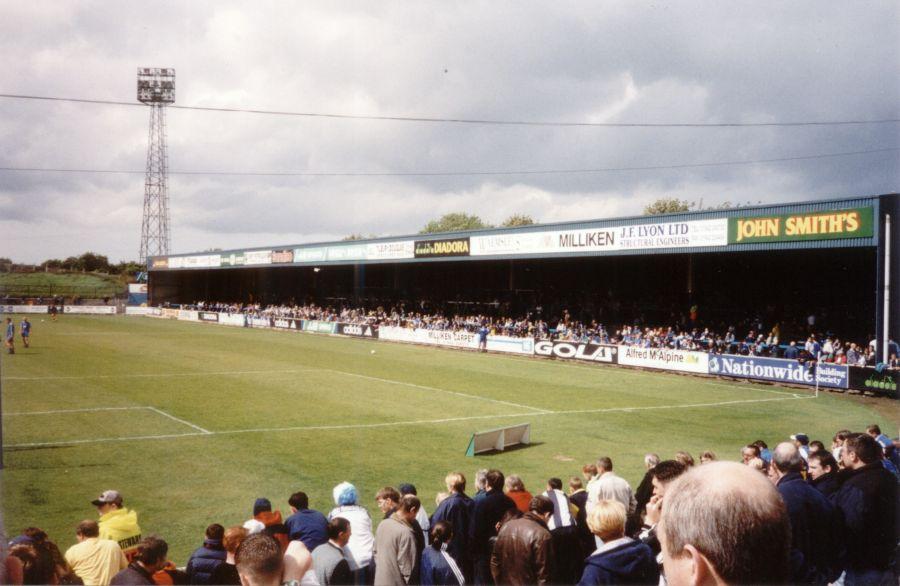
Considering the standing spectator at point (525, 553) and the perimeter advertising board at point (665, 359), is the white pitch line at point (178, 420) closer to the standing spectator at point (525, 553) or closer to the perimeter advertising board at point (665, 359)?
the standing spectator at point (525, 553)

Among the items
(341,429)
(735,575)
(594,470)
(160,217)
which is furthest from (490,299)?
(160,217)

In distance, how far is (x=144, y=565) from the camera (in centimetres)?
537

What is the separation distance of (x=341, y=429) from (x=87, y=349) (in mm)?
26671

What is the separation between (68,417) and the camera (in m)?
19.4

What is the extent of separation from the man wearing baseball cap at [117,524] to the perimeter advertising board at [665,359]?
28.2m

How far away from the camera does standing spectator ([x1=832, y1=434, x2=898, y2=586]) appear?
573 centimetres

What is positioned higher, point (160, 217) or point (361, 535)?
point (160, 217)

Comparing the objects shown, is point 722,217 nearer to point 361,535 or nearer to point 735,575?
point 361,535

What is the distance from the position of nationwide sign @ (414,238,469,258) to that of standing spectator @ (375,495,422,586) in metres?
40.8

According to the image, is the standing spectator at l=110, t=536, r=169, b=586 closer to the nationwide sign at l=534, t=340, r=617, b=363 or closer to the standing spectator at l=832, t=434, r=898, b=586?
the standing spectator at l=832, t=434, r=898, b=586

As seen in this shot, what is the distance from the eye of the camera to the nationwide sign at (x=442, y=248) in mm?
47175

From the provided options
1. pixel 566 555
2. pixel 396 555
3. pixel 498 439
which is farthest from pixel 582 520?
pixel 498 439

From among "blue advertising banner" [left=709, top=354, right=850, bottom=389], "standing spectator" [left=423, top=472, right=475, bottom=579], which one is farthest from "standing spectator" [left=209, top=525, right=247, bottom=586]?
"blue advertising banner" [left=709, top=354, right=850, bottom=389]

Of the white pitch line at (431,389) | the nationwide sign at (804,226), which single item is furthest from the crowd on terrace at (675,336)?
the white pitch line at (431,389)
